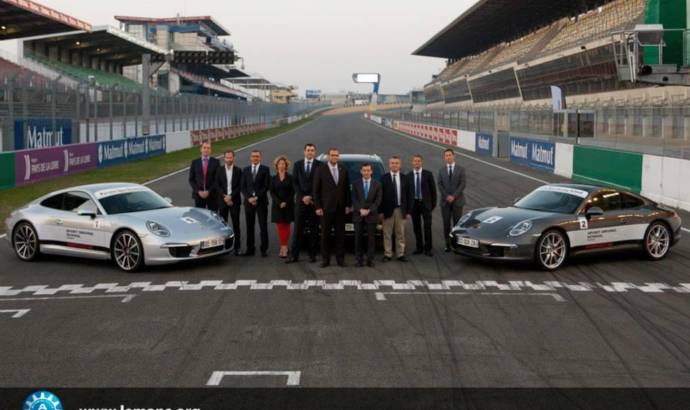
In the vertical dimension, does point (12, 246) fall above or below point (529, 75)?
below

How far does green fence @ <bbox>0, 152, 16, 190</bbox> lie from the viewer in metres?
20.9

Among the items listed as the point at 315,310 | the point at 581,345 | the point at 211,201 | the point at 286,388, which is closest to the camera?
the point at 286,388

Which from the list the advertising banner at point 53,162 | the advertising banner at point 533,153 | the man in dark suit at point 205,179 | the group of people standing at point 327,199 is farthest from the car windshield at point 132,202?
the advertising banner at point 533,153

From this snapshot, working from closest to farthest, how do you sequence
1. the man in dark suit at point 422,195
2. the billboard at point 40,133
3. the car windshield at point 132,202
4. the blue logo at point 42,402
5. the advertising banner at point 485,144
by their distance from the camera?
the blue logo at point 42,402 → the car windshield at point 132,202 → the man in dark suit at point 422,195 → the billboard at point 40,133 → the advertising banner at point 485,144

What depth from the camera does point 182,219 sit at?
11117 millimetres

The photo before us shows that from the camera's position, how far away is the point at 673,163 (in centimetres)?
1850

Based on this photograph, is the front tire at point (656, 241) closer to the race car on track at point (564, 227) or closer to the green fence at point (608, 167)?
the race car on track at point (564, 227)

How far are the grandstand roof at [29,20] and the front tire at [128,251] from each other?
34.8 meters

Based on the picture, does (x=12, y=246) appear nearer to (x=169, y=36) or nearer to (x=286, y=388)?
(x=286, y=388)

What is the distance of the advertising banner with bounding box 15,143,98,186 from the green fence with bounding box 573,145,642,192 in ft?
55.4

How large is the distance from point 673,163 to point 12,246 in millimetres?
14742

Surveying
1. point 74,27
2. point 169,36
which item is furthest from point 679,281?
point 169,36

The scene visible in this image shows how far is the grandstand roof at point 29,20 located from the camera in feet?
140

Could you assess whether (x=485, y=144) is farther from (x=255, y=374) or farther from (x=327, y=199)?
(x=255, y=374)
